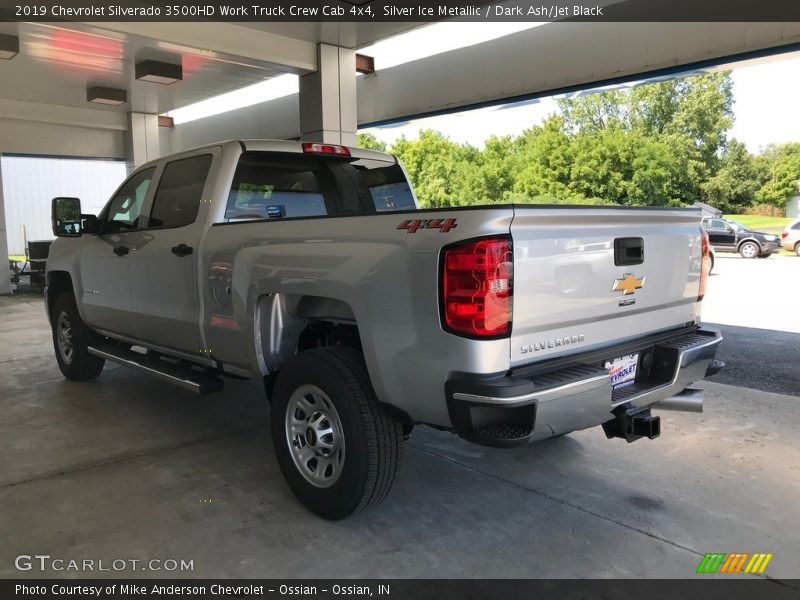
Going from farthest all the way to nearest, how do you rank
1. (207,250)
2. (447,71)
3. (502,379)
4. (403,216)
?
(447,71) → (207,250) → (403,216) → (502,379)

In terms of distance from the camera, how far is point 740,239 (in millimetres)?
23156

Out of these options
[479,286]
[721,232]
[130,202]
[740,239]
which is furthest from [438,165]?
[479,286]

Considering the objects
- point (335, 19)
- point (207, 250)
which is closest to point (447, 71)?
point (335, 19)

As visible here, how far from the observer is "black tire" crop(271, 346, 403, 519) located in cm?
303

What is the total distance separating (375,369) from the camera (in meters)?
2.93

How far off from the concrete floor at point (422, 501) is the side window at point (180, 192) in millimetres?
1583

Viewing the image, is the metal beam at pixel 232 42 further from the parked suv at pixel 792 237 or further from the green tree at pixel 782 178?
the green tree at pixel 782 178

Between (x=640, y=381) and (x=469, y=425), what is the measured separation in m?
1.23

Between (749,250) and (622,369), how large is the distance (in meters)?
23.0

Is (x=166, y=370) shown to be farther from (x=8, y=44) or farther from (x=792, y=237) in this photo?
(x=792, y=237)

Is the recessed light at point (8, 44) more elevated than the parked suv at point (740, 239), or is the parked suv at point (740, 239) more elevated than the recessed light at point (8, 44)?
the recessed light at point (8, 44)
